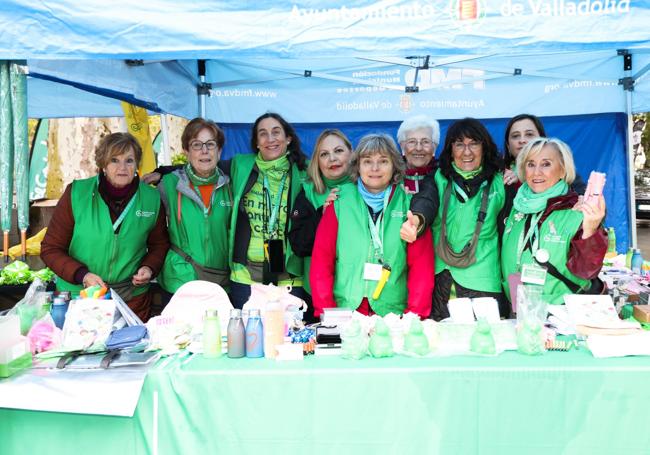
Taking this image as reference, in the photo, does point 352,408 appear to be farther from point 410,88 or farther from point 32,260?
point 32,260

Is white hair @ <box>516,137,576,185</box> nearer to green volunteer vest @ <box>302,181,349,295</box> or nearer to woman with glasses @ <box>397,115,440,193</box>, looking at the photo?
woman with glasses @ <box>397,115,440,193</box>

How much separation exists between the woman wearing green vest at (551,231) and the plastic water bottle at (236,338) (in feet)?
4.27

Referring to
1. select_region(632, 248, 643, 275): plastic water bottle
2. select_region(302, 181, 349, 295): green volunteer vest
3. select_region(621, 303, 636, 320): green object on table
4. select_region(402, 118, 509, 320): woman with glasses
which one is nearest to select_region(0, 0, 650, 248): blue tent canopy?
select_region(402, 118, 509, 320): woman with glasses

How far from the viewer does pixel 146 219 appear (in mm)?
3229

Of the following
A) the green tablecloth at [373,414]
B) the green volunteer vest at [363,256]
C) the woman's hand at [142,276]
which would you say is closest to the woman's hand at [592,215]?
the green tablecloth at [373,414]

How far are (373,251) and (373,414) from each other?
3.07 feet

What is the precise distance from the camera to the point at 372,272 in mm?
2721

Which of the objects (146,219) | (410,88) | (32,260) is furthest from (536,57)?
(32,260)

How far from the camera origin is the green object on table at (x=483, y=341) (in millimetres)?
2158

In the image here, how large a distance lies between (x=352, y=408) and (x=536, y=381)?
0.68 m

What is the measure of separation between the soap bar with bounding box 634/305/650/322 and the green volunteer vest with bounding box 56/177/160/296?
2.60 meters

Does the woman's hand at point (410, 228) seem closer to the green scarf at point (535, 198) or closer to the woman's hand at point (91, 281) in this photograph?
the green scarf at point (535, 198)

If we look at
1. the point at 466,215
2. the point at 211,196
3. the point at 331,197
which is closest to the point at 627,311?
the point at 466,215

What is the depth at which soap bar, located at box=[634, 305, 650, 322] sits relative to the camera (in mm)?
2459
